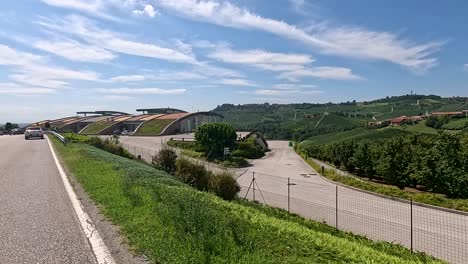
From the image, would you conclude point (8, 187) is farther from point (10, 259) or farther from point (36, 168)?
point (10, 259)

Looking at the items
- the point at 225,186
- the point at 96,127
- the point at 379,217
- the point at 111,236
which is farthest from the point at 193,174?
the point at 96,127

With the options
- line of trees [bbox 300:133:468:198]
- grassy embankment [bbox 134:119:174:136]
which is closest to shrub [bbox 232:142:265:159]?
line of trees [bbox 300:133:468:198]

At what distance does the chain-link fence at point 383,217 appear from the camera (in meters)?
15.6

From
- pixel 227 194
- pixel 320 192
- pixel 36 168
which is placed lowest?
pixel 320 192

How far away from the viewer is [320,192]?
99.4 feet

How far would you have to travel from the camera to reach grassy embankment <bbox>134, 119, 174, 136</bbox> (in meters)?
102

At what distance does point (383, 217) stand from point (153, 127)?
8976 cm

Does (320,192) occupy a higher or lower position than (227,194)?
lower

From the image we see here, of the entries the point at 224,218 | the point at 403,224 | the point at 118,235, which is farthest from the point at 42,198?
the point at 403,224

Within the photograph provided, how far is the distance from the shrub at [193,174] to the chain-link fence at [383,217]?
4287 mm

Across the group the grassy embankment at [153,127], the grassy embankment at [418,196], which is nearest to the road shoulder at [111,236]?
the grassy embankment at [418,196]

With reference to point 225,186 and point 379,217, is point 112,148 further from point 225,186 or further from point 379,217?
point 379,217

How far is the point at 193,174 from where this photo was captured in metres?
20.6

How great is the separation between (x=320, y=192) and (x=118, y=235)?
84.7 feet
